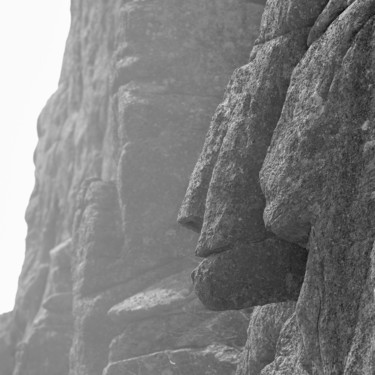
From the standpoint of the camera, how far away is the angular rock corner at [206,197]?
15.7m

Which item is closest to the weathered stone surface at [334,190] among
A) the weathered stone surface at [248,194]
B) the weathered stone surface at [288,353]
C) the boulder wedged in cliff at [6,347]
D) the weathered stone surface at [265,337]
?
the weathered stone surface at [248,194]

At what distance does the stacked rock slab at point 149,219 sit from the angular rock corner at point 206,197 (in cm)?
8

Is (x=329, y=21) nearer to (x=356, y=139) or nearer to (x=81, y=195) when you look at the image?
(x=356, y=139)

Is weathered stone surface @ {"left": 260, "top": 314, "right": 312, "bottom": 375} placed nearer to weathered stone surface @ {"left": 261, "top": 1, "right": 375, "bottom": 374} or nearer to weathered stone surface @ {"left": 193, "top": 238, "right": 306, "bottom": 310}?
weathered stone surface @ {"left": 193, "top": 238, "right": 306, "bottom": 310}

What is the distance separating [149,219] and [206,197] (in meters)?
18.6

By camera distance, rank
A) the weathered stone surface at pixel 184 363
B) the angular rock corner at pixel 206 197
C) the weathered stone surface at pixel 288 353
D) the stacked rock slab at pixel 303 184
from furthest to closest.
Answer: the weathered stone surface at pixel 184 363
the weathered stone surface at pixel 288 353
the angular rock corner at pixel 206 197
the stacked rock slab at pixel 303 184

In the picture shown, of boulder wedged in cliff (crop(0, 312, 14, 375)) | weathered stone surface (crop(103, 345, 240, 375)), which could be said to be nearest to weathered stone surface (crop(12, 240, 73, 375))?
boulder wedged in cliff (crop(0, 312, 14, 375))

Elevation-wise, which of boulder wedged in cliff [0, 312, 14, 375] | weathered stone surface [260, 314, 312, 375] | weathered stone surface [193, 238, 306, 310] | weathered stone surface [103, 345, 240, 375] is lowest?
boulder wedged in cliff [0, 312, 14, 375]

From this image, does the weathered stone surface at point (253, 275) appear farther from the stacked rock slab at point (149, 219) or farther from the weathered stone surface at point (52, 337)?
the weathered stone surface at point (52, 337)

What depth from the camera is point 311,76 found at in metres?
17.3

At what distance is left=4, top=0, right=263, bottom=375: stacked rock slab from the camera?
112 feet

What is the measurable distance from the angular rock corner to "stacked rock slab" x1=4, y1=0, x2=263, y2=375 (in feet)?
0.27

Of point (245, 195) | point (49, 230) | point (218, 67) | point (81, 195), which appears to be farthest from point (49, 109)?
point (245, 195)

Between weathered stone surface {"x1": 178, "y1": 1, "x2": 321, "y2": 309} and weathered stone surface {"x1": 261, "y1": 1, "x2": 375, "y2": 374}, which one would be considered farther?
weathered stone surface {"x1": 178, "y1": 1, "x2": 321, "y2": 309}
